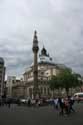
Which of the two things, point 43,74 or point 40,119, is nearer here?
point 40,119

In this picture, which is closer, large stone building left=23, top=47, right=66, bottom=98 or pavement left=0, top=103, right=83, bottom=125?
pavement left=0, top=103, right=83, bottom=125

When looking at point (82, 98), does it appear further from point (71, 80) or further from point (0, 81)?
→ point (0, 81)

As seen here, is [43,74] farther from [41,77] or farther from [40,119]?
[40,119]

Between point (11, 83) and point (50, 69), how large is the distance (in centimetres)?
4687

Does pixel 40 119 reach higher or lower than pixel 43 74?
lower

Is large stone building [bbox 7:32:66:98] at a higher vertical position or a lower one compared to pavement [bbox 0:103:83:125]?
higher

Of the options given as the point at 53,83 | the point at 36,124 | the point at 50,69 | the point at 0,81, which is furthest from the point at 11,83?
the point at 36,124

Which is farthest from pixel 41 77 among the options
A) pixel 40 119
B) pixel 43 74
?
pixel 40 119

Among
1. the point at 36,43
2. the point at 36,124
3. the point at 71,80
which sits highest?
the point at 36,43

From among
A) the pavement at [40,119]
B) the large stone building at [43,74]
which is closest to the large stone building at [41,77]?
the large stone building at [43,74]

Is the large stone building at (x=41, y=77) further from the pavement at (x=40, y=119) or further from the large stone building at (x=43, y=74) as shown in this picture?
the pavement at (x=40, y=119)

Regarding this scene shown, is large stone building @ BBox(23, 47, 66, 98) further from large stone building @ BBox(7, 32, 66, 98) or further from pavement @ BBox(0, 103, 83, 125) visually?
pavement @ BBox(0, 103, 83, 125)

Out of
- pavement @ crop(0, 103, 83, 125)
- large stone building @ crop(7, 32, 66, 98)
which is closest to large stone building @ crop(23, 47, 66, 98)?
large stone building @ crop(7, 32, 66, 98)

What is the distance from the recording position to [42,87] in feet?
468
